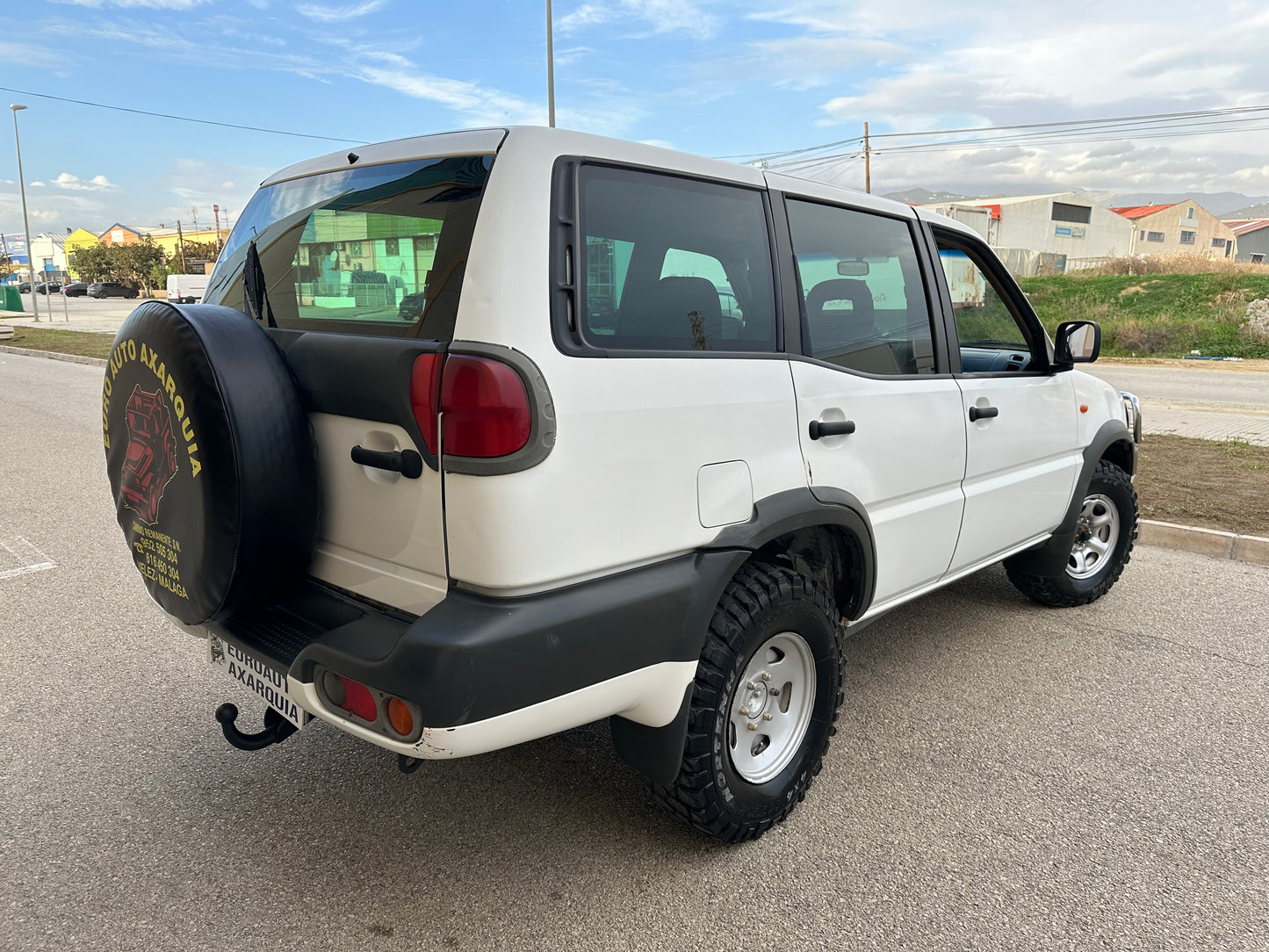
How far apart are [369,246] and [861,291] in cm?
163

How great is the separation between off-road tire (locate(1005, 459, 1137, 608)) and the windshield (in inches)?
139

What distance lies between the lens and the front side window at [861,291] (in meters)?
2.86

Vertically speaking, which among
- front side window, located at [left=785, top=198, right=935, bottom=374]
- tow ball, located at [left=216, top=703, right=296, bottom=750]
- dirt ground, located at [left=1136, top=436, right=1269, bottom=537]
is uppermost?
front side window, located at [left=785, top=198, right=935, bottom=374]

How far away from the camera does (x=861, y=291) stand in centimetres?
309

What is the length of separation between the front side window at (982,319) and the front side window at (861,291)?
12.4 inches

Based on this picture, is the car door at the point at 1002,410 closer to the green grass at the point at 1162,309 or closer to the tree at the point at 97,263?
the green grass at the point at 1162,309

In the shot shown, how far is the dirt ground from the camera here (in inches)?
235

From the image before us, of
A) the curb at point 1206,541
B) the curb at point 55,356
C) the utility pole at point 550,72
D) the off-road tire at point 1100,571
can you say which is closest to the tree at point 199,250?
the curb at point 55,356

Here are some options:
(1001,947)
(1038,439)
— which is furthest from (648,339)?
(1038,439)

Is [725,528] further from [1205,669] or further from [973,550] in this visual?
[1205,669]

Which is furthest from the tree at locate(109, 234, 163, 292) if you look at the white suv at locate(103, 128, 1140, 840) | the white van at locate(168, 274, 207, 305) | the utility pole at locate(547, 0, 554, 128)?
the white suv at locate(103, 128, 1140, 840)

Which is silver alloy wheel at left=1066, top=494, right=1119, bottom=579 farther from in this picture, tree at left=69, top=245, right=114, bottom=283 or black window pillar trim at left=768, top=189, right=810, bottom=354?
tree at left=69, top=245, right=114, bottom=283

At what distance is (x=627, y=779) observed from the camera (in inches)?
119

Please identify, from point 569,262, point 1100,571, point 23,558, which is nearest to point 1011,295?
point 1100,571
